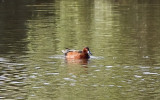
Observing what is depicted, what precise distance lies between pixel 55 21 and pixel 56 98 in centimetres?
3143

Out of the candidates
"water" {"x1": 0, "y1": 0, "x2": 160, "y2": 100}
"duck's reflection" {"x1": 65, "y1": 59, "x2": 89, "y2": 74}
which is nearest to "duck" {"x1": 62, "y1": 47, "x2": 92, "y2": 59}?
"duck's reflection" {"x1": 65, "y1": 59, "x2": 89, "y2": 74}

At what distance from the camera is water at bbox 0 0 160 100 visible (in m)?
20.7

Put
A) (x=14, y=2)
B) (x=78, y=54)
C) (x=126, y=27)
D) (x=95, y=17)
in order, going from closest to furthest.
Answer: (x=78, y=54), (x=126, y=27), (x=95, y=17), (x=14, y=2)

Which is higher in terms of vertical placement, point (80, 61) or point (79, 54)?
point (79, 54)

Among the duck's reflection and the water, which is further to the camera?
the duck's reflection

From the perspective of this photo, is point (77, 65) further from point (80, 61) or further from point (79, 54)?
point (79, 54)

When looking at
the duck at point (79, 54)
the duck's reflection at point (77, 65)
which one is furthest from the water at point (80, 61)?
the duck at point (79, 54)

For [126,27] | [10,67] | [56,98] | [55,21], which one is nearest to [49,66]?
[10,67]

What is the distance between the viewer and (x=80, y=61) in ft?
93.4

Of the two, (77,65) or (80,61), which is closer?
(77,65)

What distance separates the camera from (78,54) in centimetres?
2889

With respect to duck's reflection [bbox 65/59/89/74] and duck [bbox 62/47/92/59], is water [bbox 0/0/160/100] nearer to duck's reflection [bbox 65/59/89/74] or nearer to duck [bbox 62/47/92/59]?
duck's reflection [bbox 65/59/89/74]

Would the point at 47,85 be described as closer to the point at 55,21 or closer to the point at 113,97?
the point at 113,97

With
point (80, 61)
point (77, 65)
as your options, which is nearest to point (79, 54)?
point (80, 61)
